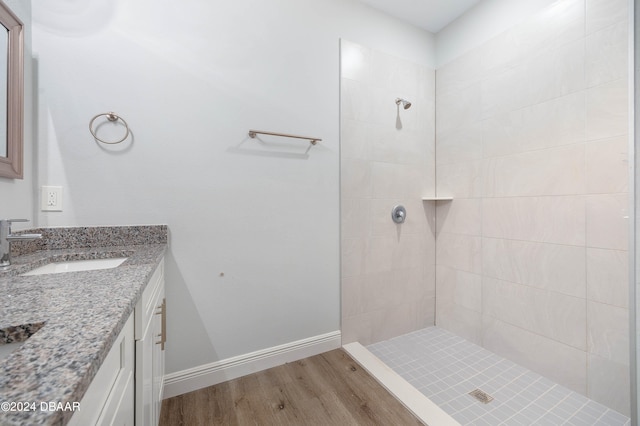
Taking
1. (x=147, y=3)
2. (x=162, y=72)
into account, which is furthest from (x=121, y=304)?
(x=147, y=3)

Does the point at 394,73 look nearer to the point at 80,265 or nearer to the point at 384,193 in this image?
the point at 384,193

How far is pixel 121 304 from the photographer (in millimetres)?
607

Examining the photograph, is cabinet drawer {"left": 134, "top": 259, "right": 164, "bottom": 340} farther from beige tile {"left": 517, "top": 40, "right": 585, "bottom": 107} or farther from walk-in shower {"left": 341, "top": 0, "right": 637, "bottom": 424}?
beige tile {"left": 517, "top": 40, "right": 585, "bottom": 107}

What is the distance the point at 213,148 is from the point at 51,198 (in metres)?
0.77

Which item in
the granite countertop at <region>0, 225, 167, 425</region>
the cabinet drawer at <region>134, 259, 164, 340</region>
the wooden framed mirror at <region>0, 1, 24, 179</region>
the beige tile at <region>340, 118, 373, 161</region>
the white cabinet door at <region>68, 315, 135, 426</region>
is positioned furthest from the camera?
the beige tile at <region>340, 118, 373, 161</region>

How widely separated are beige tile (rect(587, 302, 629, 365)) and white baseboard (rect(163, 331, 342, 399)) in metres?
1.44

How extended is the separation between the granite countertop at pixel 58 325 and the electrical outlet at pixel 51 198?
0.72 feet

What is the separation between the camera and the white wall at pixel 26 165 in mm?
1091

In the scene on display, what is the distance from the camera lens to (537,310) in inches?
65.1

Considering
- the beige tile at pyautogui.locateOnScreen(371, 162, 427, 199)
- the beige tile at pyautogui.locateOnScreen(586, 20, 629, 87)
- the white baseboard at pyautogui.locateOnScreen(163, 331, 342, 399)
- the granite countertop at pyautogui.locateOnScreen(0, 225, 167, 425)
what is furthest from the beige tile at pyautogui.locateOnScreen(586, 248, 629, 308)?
the granite countertop at pyautogui.locateOnScreen(0, 225, 167, 425)

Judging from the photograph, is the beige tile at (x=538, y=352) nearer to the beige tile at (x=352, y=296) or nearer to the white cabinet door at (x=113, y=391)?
the beige tile at (x=352, y=296)

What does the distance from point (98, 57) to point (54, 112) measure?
339mm

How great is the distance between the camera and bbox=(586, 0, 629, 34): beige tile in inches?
51.2

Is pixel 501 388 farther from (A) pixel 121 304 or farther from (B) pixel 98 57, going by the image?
(B) pixel 98 57
